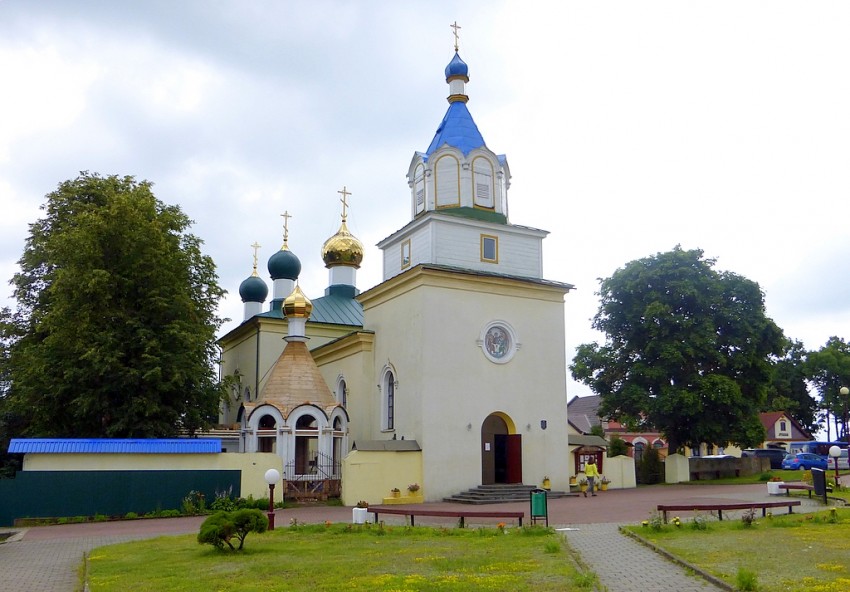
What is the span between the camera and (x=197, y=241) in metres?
28.7

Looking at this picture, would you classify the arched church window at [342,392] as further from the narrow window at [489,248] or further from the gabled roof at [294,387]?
the narrow window at [489,248]

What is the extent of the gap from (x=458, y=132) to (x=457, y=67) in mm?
2937

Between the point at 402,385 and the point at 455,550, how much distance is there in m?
12.7

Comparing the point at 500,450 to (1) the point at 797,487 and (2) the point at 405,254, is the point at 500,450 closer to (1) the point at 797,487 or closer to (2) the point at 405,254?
(2) the point at 405,254

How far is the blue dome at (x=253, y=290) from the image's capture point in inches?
1561

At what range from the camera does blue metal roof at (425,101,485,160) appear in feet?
86.1

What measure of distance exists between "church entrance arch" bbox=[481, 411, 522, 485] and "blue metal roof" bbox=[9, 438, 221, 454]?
8109 millimetres

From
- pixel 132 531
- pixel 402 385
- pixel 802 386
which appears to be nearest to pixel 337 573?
pixel 132 531

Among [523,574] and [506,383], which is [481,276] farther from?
[523,574]

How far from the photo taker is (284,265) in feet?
119

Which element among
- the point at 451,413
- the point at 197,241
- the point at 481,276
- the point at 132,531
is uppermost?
the point at 197,241

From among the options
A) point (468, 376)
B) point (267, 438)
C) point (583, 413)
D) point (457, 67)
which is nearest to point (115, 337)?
point (267, 438)

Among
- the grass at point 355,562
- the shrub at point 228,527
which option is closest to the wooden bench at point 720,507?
the grass at point 355,562

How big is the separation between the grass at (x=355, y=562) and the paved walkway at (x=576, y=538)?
0.43 meters
